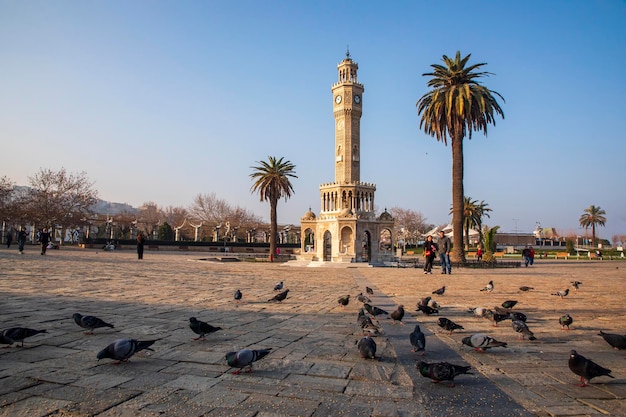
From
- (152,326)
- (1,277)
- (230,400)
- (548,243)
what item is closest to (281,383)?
(230,400)

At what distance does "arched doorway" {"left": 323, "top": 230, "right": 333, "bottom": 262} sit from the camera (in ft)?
128

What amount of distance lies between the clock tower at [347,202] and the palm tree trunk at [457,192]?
1174 centimetres

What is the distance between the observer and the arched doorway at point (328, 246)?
128 ft

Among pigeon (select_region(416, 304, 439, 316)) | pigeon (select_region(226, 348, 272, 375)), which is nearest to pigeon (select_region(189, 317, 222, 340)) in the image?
pigeon (select_region(226, 348, 272, 375))

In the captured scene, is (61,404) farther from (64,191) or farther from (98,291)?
(64,191)

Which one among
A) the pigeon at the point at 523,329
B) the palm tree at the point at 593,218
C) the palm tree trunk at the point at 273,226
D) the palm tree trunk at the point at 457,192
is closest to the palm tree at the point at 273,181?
the palm tree trunk at the point at 273,226

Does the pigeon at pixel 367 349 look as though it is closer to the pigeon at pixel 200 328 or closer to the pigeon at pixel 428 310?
the pigeon at pixel 200 328

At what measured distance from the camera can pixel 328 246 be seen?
4069cm

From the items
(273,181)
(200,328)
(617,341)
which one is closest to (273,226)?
(273,181)

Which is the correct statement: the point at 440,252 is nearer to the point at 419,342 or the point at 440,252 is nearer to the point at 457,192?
the point at 457,192

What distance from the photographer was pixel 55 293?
9.88m

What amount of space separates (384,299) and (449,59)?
2197 cm

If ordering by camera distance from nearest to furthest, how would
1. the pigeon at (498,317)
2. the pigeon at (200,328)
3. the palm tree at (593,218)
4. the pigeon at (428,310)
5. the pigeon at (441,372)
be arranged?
1. the pigeon at (441,372)
2. the pigeon at (200,328)
3. the pigeon at (498,317)
4. the pigeon at (428,310)
5. the palm tree at (593,218)

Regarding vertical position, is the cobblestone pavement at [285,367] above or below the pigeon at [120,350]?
below
